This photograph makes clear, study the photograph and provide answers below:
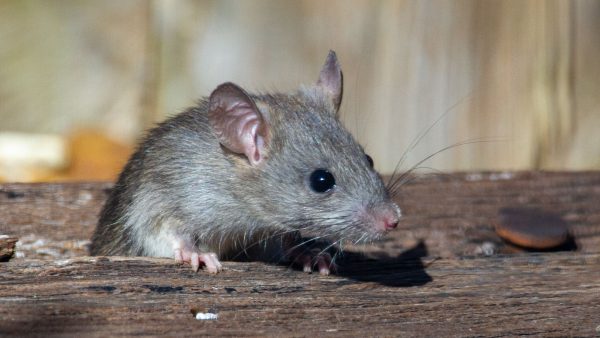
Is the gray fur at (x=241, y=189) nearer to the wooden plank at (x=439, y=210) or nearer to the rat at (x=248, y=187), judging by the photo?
the rat at (x=248, y=187)

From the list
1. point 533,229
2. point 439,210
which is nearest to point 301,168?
point 439,210

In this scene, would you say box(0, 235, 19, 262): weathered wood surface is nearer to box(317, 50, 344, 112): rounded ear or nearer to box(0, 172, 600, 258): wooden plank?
box(0, 172, 600, 258): wooden plank

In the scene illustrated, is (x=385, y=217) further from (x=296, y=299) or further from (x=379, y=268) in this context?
(x=296, y=299)

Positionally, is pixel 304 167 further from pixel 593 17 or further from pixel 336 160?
pixel 593 17

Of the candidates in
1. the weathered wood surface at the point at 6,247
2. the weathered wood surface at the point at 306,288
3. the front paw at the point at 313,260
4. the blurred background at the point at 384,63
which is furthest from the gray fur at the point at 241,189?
the blurred background at the point at 384,63

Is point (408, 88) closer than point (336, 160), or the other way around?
point (336, 160)

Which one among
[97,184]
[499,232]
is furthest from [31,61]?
[499,232]
